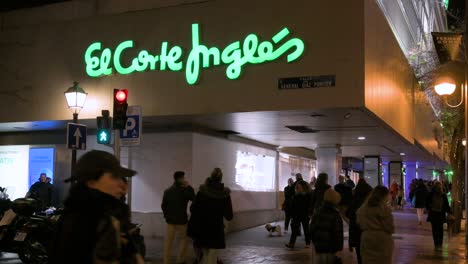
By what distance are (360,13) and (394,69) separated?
6.00 metres

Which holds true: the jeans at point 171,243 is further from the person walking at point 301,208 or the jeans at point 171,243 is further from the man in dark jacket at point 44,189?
the man in dark jacket at point 44,189

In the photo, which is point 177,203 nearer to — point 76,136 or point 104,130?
point 104,130

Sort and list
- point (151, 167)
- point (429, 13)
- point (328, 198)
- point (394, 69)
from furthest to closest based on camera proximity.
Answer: point (429, 13)
point (394, 69)
point (151, 167)
point (328, 198)

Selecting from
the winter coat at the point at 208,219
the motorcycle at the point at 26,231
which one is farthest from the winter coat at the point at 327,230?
the motorcycle at the point at 26,231

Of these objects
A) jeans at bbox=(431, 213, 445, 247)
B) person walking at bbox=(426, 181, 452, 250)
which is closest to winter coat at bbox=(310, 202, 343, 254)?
person walking at bbox=(426, 181, 452, 250)

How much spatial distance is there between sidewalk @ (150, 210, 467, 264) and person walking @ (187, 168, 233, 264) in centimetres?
300

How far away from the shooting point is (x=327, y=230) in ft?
23.2

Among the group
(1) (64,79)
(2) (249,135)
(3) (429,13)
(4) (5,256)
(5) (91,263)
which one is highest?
(3) (429,13)

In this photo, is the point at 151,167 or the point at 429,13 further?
the point at 429,13

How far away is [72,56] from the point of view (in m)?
15.2

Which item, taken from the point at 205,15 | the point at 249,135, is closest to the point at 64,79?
the point at 205,15

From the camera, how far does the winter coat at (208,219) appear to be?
27.8 ft

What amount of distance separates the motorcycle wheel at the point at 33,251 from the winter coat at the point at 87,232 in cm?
794

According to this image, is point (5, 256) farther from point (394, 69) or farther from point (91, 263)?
point (394, 69)
